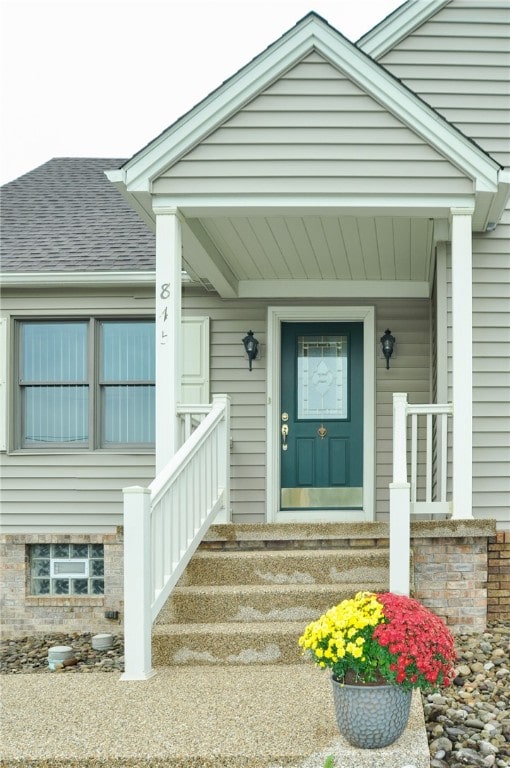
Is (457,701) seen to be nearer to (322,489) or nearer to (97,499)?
(322,489)

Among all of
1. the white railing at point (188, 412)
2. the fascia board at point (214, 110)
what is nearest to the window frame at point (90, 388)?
the white railing at point (188, 412)

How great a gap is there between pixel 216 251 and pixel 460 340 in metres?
2.24

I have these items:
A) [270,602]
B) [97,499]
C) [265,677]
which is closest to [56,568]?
[97,499]

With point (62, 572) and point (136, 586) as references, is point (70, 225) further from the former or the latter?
point (136, 586)

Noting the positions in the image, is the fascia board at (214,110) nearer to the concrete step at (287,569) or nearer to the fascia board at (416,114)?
the fascia board at (416,114)

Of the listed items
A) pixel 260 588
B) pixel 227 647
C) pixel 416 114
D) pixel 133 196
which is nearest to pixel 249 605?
pixel 260 588

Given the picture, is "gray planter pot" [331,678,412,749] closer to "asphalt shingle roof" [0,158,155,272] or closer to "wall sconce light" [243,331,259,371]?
"wall sconce light" [243,331,259,371]

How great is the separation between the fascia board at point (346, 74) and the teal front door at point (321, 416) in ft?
8.49

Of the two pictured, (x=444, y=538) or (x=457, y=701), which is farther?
(x=444, y=538)

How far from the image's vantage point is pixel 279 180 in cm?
553

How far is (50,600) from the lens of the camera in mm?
7445

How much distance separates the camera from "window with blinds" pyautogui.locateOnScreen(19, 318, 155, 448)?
786 cm

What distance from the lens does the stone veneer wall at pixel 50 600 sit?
24.2ft

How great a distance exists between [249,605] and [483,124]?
4.47 meters
